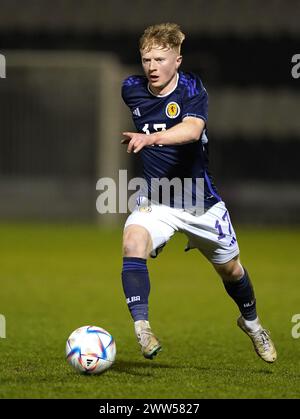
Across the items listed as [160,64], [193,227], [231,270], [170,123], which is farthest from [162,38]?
[231,270]

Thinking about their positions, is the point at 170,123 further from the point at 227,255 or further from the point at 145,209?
the point at 227,255

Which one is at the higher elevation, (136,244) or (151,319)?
(136,244)

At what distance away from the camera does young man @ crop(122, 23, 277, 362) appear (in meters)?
5.52

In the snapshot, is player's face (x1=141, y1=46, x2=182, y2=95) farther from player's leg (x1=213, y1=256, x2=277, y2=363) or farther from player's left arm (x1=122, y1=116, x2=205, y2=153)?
player's leg (x1=213, y1=256, x2=277, y2=363)

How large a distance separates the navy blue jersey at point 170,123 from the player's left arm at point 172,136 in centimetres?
19

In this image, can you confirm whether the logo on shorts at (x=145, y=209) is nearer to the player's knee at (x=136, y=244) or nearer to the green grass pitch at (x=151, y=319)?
the player's knee at (x=136, y=244)

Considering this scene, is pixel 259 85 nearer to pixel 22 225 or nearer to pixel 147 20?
pixel 147 20

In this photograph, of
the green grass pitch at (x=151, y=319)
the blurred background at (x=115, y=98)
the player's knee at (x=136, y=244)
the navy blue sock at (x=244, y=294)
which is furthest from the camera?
the blurred background at (x=115, y=98)

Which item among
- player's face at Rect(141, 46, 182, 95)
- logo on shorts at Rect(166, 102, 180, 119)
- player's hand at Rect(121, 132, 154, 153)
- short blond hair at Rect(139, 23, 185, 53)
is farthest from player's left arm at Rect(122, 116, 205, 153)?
short blond hair at Rect(139, 23, 185, 53)

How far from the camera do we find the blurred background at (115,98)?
1936 centimetres

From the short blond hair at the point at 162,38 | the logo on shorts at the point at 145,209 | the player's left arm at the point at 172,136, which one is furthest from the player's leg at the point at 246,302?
the short blond hair at the point at 162,38

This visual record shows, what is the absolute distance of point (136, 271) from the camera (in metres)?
5.50

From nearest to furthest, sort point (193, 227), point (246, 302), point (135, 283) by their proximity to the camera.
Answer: point (135, 283) < point (193, 227) < point (246, 302)

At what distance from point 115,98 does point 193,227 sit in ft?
45.1
